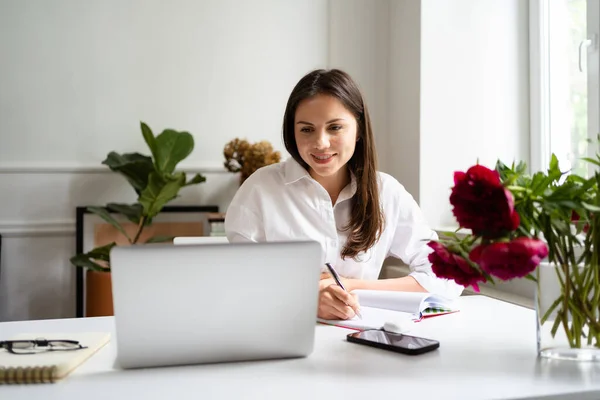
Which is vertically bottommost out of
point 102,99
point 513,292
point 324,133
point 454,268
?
point 513,292

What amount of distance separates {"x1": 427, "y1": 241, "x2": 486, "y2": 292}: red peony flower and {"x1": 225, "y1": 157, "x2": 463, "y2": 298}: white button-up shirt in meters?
0.79

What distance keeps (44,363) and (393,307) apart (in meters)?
0.77

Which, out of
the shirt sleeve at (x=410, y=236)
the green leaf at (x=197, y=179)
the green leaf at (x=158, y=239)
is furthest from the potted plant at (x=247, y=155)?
the shirt sleeve at (x=410, y=236)

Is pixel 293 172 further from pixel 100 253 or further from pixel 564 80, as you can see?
pixel 564 80

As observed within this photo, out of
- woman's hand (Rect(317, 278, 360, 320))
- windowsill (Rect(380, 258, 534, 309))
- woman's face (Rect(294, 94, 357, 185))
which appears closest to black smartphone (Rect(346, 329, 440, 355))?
woman's hand (Rect(317, 278, 360, 320))

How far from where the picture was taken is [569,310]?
3.29 ft

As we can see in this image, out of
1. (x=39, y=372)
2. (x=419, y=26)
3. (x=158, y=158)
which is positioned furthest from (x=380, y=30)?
(x=39, y=372)

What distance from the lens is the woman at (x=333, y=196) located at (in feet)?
5.95

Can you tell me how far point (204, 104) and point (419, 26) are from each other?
1.13 meters

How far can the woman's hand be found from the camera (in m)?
1.33

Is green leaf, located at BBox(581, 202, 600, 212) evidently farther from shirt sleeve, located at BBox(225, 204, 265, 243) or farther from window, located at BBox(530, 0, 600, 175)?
window, located at BBox(530, 0, 600, 175)

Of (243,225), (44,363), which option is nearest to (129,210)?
(243,225)

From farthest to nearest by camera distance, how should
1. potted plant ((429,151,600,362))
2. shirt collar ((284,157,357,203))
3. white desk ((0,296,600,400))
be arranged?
shirt collar ((284,157,357,203)) → potted plant ((429,151,600,362)) → white desk ((0,296,600,400))

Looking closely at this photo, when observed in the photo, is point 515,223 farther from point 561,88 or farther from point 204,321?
point 561,88
